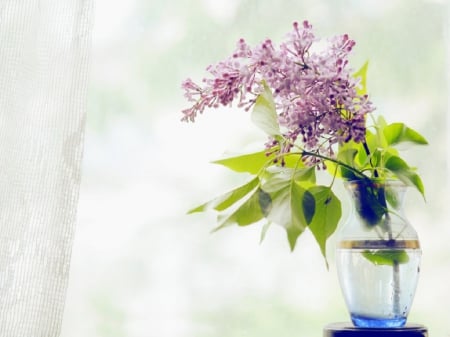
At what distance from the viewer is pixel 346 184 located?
42.9 inches

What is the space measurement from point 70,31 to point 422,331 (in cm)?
69

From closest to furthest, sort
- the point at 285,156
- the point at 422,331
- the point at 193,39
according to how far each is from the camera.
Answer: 1. the point at 422,331
2. the point at 285,156
3. the point at 193,39

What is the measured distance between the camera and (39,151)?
1.07m

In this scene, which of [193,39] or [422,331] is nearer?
[422,331]

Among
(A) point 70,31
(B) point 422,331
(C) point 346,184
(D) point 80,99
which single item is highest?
(A) point 70,31

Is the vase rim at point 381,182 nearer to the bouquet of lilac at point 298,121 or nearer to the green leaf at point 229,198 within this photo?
the bouquet of lilac at point 298,121

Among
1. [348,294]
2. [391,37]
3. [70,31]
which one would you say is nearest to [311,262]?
[348,294]

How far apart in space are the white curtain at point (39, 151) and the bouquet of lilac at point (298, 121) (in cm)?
19

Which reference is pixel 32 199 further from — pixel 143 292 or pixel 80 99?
pixel 143 292

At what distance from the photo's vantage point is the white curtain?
1024 mm

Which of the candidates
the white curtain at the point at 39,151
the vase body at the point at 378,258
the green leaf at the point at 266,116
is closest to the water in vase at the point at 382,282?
the vase body at the point at 378,258

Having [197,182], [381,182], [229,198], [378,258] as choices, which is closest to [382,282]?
[378,258]

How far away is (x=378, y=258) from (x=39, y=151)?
0.52 m

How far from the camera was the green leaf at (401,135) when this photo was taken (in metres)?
1.10
